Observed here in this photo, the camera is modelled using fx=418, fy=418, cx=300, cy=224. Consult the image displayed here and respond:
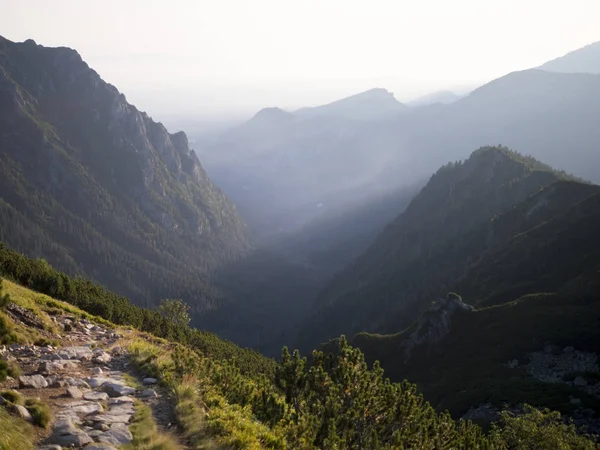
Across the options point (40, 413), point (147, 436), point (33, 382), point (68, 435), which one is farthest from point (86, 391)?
point (147, 436)

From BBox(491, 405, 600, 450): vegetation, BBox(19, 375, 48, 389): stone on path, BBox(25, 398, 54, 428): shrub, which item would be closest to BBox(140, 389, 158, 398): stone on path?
BBox(19, 375, 48, 389): stone on path

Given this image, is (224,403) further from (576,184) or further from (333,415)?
(576,184)

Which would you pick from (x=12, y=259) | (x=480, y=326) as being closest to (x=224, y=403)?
(x=12, y=259)

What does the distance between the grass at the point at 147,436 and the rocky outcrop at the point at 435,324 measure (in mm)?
120858

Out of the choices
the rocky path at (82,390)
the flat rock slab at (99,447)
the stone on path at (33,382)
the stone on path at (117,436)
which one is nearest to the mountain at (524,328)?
the rocky path at (82,390)

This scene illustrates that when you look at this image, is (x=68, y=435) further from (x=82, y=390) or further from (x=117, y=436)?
(x=82, y=390)

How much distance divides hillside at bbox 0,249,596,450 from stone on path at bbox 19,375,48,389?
0.12ft

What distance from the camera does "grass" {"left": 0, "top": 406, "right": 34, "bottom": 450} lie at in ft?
38.0

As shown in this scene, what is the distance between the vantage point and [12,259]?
47.8 m

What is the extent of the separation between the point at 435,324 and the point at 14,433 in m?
127

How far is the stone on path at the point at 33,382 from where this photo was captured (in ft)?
56.8

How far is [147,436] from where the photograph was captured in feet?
46.7

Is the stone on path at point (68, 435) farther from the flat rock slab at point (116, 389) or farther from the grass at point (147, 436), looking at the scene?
the flat rock slab at point (116, 389)

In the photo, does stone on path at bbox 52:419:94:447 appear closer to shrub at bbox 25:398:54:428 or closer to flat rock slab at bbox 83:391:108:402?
shrub at bbox 25:398:54:428
